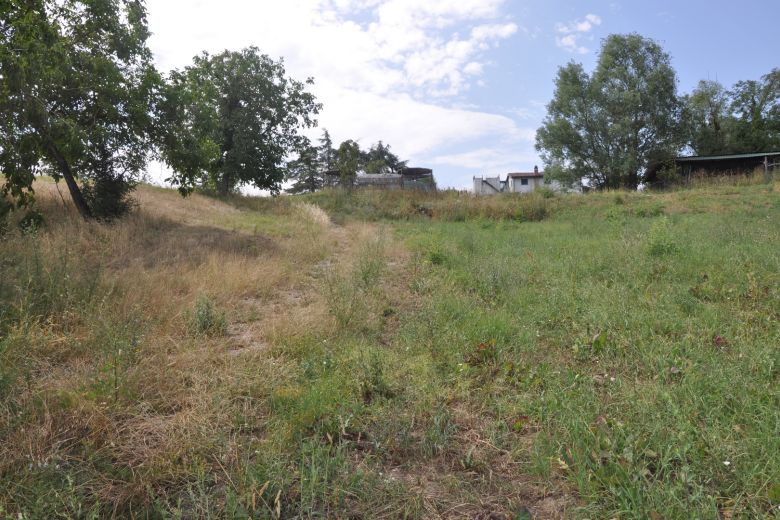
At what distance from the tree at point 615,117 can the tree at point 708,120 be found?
3346 mm

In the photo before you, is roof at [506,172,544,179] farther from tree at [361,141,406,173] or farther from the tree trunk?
the tree trunk

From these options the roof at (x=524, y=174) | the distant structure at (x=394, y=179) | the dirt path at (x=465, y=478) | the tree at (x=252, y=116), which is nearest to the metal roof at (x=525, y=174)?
the roof at (x=524, y=174)

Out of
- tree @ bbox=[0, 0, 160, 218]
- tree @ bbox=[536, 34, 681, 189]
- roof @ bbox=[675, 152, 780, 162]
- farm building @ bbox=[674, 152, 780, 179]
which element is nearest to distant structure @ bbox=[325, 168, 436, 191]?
tree @ bbox=[536, 34, 681, 189]

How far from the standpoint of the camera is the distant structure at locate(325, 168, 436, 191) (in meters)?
29.3

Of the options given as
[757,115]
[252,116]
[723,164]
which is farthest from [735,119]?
[252,116]

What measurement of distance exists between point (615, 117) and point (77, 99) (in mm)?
36618

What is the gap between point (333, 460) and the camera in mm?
2299

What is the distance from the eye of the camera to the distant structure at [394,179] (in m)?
29.3

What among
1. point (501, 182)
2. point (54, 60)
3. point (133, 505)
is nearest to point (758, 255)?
point (133, 505)

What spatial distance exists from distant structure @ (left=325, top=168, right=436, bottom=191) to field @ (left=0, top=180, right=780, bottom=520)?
20246 millimetres

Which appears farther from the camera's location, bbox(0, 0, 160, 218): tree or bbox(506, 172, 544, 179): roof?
bbox(506, 172, 544, 179): roof

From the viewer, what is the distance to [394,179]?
3322cm

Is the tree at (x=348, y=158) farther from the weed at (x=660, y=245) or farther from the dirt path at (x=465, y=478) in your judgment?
the dirt path at (x=465, y=478)

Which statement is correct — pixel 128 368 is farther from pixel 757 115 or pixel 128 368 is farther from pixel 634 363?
pixel 757 115
